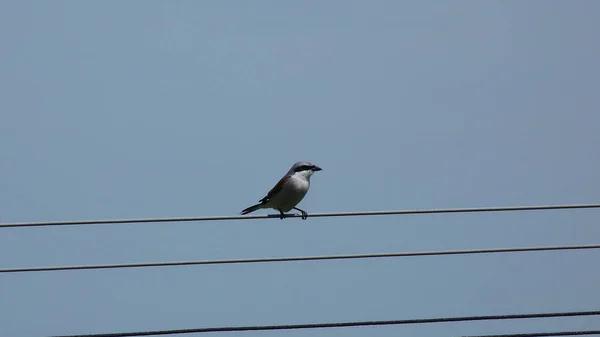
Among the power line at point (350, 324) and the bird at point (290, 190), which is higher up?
the bird at point (290, 190)

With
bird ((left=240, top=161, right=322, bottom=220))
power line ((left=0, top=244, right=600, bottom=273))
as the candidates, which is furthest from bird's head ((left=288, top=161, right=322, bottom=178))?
power line ((left=0, top=244, right=600, bottom=273))

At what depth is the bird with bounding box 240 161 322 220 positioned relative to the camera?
14.6 m

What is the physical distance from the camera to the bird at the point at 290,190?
14.6 metres

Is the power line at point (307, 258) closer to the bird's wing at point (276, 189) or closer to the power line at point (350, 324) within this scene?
the power line at point (350, 324)

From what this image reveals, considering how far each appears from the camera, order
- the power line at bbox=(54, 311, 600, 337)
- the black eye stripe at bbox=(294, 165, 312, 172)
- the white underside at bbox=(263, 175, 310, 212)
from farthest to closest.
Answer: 1. the black eye stripe at bbox=(294, 165, 312, 172)
2. the white underside at bbox=(263, 175, 310, 212)
3. the power line at bbox=(54, 311, 600, 337)

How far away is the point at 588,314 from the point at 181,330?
3.05m

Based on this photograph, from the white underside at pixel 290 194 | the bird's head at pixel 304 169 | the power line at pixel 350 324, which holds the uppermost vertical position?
the bird's head at pixel 304 169

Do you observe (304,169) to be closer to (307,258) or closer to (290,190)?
(290,190)

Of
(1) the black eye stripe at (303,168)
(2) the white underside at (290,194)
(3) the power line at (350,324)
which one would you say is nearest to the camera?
(3) the power line at (350,324)

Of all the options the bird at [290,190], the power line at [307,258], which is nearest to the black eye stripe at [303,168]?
the bird at [290,190]

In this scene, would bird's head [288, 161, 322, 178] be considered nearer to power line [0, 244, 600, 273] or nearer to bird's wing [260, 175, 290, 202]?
bird's wing [260, 175, 290, 202]

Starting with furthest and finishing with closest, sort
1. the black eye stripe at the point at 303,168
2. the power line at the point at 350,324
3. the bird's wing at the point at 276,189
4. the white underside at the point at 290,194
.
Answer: the black eye stripe at the point at 303,168, the bird's wing at the point at 276,189, the white underside at the point at 290,194, the power line at the point at 350,324

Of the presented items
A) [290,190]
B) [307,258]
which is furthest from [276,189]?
[307,258]

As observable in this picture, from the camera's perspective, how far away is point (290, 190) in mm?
14578
